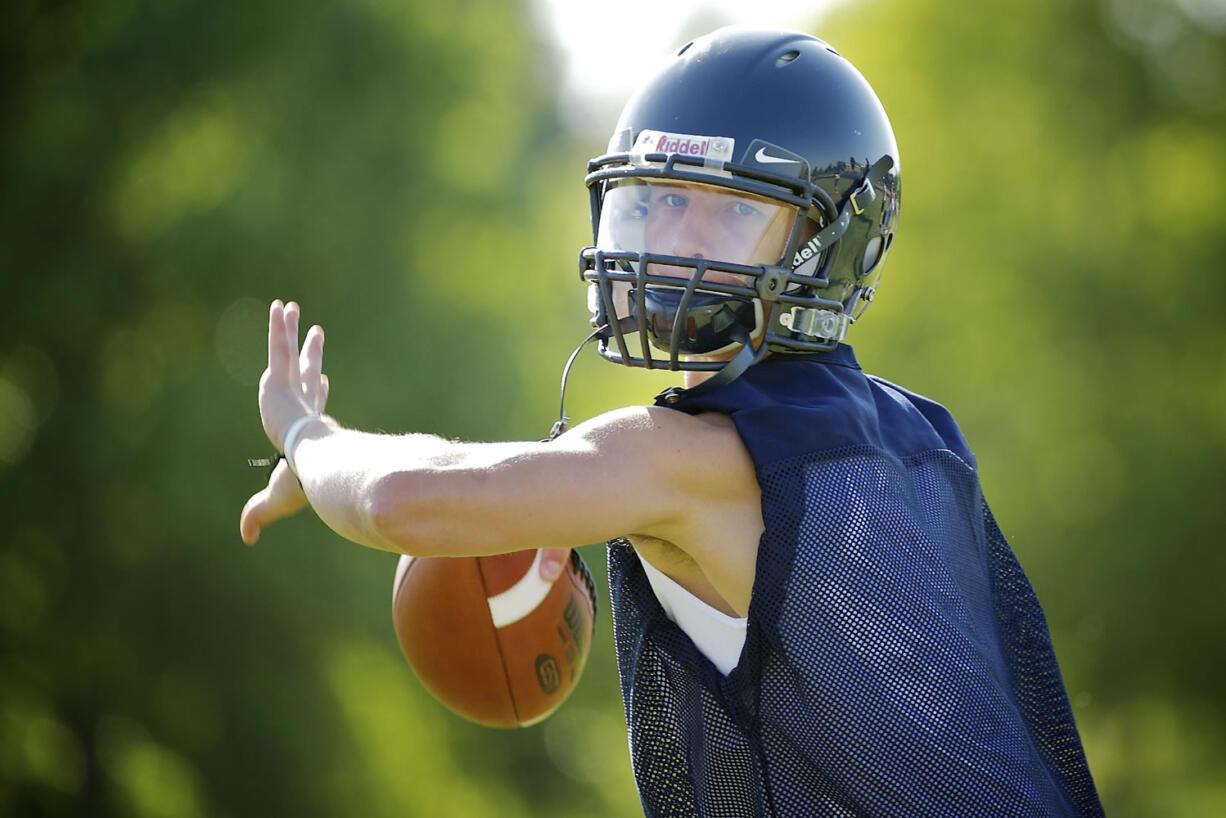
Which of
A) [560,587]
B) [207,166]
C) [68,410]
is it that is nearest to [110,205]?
[207,166]

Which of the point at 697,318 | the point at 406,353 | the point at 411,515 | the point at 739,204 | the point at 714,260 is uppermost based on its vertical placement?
the point at 406,353

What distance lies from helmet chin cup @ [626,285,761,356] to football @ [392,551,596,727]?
36.3 inches

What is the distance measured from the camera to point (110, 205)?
10.0 m

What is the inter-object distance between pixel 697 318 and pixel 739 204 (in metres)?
0.25

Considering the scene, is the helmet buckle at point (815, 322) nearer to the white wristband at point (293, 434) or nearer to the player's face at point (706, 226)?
the player's face at point (706, 226)

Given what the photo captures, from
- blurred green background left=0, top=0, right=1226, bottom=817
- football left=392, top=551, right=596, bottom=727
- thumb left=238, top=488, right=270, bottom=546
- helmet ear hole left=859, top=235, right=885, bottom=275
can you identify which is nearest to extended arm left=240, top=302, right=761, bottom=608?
thumb left=238, top=488, right=270, bottom=546

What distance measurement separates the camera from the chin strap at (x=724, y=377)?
237 centimetres

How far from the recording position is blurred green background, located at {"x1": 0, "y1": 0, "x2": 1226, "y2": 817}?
9.48m

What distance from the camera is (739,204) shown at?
258 centimetres

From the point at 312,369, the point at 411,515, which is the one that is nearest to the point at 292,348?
the point at 312,369

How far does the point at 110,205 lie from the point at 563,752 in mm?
5389

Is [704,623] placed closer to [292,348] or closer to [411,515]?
[411,515]

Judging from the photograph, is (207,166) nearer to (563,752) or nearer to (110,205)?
(110,205)

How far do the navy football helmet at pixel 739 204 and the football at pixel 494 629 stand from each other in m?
0.81
